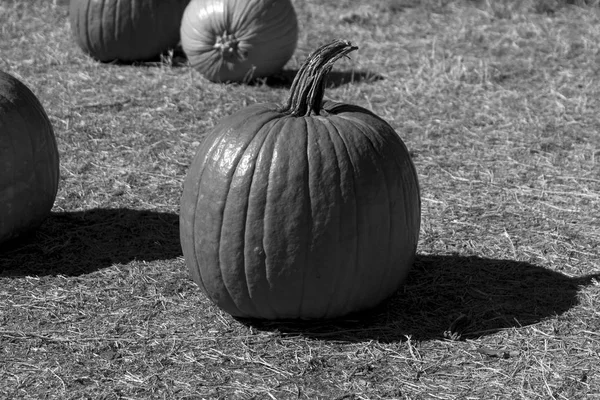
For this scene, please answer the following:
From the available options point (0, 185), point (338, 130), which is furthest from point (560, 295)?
point (0, 185)

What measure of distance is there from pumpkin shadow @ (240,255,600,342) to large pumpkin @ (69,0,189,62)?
4619 mm

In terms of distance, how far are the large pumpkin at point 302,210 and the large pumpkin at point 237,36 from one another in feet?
12.2

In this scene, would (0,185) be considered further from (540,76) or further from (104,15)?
(540,76)

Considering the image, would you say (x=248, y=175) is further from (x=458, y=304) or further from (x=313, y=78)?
(x=458, y=304)

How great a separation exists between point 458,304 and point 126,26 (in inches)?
205

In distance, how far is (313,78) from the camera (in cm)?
436

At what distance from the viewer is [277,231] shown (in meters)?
4.16

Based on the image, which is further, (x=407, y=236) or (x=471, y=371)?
(x=407, y=236)

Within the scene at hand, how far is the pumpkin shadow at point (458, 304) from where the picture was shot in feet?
14.6

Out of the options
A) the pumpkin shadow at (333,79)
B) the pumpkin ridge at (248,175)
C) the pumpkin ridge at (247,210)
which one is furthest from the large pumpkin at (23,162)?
the pumpkin shadow at (333,79)

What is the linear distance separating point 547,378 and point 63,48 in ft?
22.7

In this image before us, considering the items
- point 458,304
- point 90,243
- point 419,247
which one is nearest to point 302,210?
point 458,304

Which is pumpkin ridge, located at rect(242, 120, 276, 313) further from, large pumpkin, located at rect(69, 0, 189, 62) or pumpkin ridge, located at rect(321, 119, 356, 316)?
large pumpkin, located at rect(69, 0, 189, 62)

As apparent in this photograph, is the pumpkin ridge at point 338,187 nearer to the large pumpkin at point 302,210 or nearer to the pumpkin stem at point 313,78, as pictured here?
the large pumpkin at point 302,210
